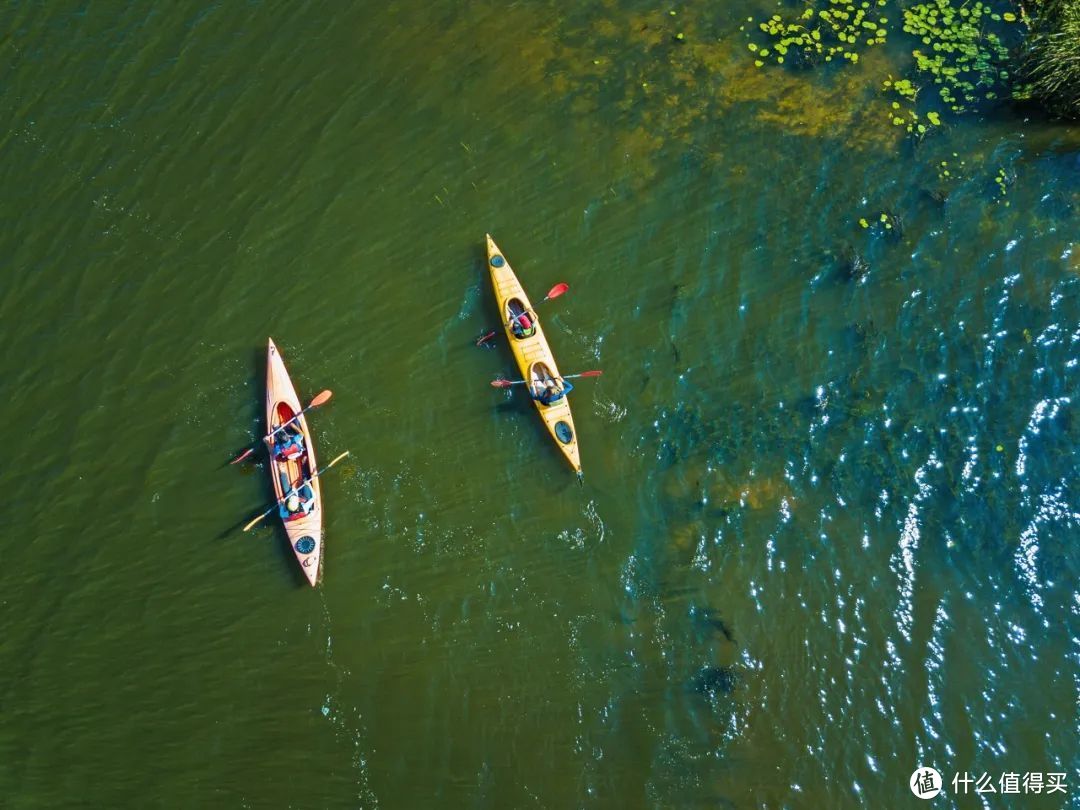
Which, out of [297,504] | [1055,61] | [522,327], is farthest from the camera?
[1055,61]

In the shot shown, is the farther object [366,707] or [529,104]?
[529,104]

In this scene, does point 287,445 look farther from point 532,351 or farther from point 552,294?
point 552,294

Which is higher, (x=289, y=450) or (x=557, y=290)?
(x=557, y=290)

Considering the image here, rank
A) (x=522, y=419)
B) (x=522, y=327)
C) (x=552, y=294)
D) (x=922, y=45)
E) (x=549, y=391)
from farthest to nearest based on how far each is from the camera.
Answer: (x=922, y=45) < (x=552, y=294) < (x=522, y=327) < (x=522, y=419) < (x=549, y=391)

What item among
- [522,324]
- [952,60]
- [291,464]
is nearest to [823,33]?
[952,60]

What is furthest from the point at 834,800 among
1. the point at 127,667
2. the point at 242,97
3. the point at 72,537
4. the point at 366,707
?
the point at 242,97

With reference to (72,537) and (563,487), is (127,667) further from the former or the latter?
(563,487)
